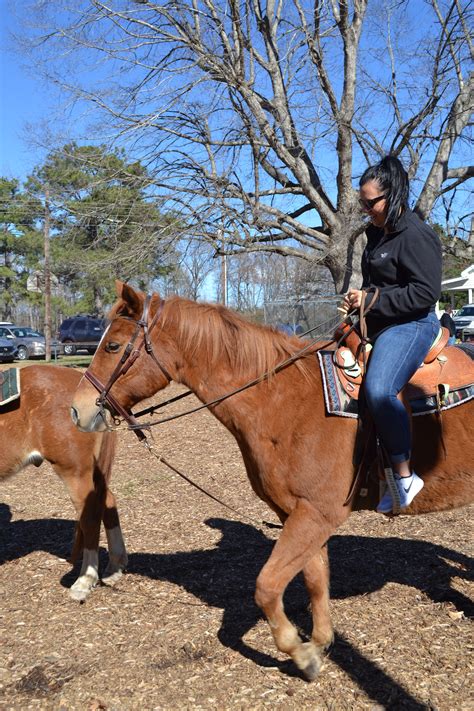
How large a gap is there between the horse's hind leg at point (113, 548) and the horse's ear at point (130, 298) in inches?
90.8

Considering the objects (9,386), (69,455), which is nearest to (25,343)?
(9,386)

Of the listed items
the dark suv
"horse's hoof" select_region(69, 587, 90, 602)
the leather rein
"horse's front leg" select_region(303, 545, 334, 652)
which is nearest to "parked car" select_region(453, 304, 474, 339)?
the dark suv

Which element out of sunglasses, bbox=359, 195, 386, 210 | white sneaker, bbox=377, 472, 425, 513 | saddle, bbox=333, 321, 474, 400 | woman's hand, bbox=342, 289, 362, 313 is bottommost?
white sneaker, bbox=377, 472, 425, 513

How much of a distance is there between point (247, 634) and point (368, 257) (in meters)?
2.67

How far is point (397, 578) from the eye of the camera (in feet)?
17.0

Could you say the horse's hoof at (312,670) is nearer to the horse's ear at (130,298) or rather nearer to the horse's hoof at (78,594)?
the horse's hoof at (78,594)

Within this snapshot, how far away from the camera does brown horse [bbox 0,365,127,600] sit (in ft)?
17.5

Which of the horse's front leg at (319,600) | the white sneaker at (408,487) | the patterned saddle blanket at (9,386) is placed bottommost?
the horse's front leg at (319,600)

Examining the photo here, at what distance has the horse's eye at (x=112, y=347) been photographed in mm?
3914

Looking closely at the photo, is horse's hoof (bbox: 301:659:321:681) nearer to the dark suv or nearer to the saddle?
the saddle

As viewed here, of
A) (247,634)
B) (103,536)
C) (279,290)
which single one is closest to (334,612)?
(247,634)

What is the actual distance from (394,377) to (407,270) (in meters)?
0.62

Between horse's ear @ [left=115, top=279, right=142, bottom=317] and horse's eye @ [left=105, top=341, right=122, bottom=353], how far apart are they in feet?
0.69

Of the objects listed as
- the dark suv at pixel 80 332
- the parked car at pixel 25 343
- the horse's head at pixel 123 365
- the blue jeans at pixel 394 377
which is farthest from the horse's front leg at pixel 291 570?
the dark suv at pixel 80 332
